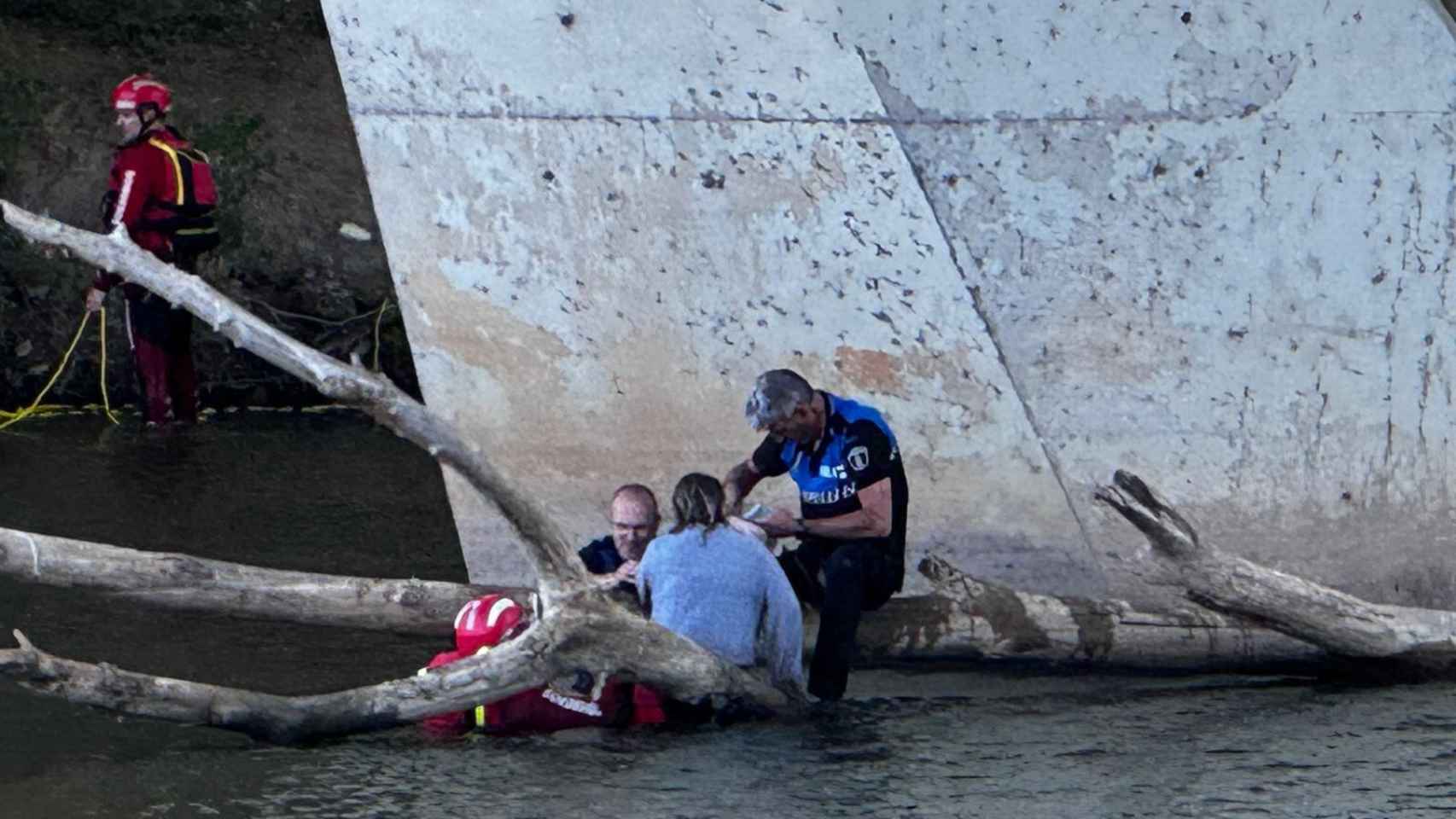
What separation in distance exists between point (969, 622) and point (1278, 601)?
1.14 m

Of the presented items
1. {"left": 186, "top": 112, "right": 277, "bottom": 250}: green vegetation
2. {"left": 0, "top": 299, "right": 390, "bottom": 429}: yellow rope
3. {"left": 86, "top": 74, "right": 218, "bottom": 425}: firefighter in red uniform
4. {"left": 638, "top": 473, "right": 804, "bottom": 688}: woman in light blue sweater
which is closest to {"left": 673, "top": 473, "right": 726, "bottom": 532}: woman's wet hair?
{"left": 638, "top": 473, "right": 804, "bottom": 688}: woman in light blue sweater

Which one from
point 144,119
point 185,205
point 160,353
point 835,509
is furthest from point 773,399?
point 144,119

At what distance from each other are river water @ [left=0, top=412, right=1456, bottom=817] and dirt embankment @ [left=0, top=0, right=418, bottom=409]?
4051mm

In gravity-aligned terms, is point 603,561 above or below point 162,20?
below

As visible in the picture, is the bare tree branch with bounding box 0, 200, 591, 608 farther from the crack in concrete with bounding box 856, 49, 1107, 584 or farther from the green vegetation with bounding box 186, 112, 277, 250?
the green vegetation with bounding box 186, 112, 277, 250

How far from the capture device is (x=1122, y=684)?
773cm

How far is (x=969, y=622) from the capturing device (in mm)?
7570

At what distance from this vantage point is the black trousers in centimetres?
731

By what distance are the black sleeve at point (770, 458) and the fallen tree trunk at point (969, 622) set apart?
1.90 feet

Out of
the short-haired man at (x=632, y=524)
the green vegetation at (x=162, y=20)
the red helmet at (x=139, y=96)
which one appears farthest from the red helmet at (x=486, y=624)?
the green vegetation at (x=162, y=20)

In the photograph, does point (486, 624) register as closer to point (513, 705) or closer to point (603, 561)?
point (513, 705)

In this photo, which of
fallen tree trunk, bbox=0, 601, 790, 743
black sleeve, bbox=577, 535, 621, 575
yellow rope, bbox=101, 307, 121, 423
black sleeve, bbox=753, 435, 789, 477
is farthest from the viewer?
yellow rope, bbox=101, 307, 121, 423

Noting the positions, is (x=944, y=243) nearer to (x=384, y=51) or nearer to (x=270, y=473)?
(x=384, y=51)

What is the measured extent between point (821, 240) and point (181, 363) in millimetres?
4860
